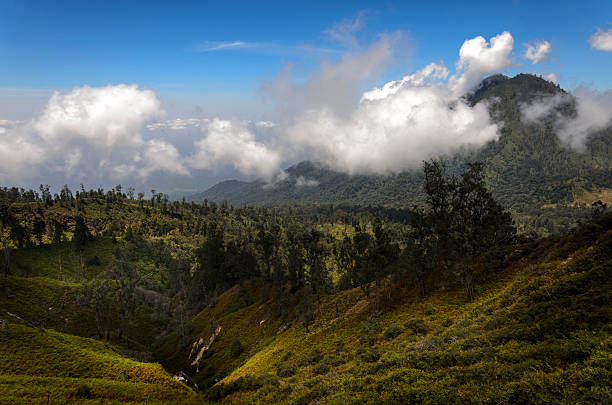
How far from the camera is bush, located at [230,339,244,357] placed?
220 ft

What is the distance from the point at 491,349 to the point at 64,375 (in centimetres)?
5442

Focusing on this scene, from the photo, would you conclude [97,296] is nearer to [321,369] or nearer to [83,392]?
[83,392]

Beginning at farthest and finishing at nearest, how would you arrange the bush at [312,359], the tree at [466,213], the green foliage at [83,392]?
the tree at [466,213] → the bush at [312,359] → the green foliage at [83,392]

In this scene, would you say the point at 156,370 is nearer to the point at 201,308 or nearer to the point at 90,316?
the point at 90,316

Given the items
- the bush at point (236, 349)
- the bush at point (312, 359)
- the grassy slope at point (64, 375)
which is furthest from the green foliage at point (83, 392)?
the bush at point (236, 349)

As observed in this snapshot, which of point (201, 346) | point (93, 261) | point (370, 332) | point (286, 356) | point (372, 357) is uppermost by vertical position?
point (372, 357)

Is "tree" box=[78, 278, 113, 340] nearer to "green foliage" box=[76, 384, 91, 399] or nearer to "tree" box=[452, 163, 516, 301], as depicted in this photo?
"green foliage" box=[76, 384, 91, 399]

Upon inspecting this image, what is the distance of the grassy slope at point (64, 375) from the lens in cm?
3088

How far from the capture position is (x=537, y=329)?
63.1 feet

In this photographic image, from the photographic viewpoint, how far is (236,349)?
221 feet

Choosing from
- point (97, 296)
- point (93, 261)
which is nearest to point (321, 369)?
point (97, 296)

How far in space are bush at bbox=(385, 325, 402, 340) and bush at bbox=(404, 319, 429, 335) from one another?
1327 millimetres

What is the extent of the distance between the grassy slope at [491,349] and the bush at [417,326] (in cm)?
54

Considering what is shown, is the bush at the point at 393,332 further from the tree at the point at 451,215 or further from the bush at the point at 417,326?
the tree at the point at 451,215
